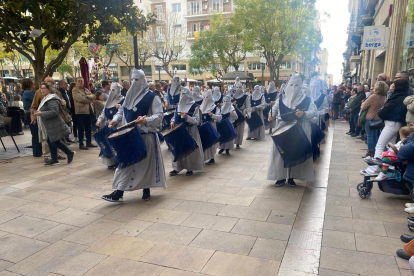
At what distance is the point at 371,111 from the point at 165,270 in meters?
6.55

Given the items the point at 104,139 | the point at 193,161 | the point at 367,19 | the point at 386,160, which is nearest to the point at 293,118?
the point at 386,160

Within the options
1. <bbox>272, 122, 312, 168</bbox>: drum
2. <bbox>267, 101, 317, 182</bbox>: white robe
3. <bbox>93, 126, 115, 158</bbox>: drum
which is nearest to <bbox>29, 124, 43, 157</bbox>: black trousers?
<bbox>93, 126, 115, 158</bbox>: drum

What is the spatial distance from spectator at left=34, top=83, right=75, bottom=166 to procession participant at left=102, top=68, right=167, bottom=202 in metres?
2.94

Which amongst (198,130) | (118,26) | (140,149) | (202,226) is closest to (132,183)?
(140,149)

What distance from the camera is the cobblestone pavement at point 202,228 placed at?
320cm

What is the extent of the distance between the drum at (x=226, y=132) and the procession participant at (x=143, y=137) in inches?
139

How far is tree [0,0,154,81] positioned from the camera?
855 centimetres

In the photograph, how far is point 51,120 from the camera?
7.16 m

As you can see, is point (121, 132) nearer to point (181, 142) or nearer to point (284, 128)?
point (181, 142)

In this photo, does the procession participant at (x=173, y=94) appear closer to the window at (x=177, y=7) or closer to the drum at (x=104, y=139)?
the drum at (x=104, y=139)

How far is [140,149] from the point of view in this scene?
15.2 feet

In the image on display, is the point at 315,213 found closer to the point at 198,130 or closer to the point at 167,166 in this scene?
the point at 198,130

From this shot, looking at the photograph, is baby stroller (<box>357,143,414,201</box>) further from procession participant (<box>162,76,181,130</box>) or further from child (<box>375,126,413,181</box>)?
procession participant (<box>162,76,181,130</box>)

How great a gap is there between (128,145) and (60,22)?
23.3 ft
